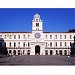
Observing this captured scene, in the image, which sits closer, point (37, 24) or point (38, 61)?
point (38, 61)

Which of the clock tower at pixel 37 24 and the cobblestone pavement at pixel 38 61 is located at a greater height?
the clock tower at pixel 37 24

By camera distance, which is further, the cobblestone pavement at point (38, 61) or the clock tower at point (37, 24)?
the clock tower at point (37, 24)

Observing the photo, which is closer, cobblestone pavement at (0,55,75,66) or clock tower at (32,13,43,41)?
cobblestone pavement at (0,55,75,66)

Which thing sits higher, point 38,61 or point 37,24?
point 37,24

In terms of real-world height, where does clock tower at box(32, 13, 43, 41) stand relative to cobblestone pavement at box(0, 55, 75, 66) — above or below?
above
